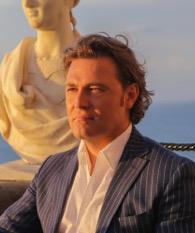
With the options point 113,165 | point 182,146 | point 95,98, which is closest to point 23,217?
point 113,165

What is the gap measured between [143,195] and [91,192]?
145mm

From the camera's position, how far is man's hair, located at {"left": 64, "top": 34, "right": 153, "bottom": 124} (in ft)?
5.07

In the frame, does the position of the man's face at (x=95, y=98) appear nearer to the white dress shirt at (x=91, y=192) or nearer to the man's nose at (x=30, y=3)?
the white dress shirt at (x=91, y=192)

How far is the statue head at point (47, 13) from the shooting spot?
11.6 ft

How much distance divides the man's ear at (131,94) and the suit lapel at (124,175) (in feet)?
0.23

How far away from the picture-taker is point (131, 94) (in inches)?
62.9

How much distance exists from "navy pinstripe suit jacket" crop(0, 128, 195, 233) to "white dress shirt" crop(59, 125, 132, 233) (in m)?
0.02

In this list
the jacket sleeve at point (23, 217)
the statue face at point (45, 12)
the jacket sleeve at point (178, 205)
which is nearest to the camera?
the jacket sleeve at point (178, 205)

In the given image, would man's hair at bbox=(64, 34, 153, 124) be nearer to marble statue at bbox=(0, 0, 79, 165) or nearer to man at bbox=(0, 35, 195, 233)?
man at bbox=(0, 35, 195, 233)

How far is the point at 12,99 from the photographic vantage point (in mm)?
3617

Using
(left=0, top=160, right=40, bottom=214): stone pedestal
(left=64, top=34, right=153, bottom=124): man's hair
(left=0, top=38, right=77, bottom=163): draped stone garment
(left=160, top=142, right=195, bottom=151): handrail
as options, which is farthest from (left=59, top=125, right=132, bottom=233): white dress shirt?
(left=160, top=142, right=195, bottom=151): handrail

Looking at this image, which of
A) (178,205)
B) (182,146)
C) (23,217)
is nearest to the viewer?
(178,205)

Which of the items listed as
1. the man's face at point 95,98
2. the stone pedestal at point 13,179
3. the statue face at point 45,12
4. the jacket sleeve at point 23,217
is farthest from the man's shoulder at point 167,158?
the statue face at point 45,12

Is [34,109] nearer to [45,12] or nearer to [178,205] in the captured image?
[45,12]
